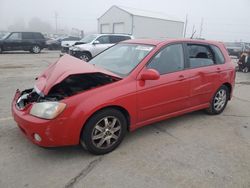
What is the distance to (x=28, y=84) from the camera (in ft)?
25.6

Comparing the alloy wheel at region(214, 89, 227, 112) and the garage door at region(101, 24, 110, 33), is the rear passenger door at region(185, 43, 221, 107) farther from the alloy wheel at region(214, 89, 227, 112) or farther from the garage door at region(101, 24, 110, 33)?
the garage door at region(101, 24, 110, 33)

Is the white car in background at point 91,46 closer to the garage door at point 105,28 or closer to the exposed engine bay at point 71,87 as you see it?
the exposed engine bay at point 71,87

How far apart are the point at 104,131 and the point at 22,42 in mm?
17473

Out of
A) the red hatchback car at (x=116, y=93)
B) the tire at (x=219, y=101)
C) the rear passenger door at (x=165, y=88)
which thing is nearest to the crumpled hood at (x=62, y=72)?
the red hatchback car at (x=116, y=93)

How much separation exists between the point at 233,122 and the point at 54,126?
3513 millimetres

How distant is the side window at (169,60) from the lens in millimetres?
3980

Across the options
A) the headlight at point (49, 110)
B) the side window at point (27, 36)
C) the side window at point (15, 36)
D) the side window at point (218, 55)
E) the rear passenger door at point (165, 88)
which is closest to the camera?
the headlight at point (49, 110)

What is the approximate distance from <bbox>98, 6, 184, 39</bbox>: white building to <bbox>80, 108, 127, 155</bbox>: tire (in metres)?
25.5

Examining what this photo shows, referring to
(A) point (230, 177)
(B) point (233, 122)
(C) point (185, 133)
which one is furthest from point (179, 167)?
(B) point (233, 122)

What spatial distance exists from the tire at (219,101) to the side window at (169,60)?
4.25 feet

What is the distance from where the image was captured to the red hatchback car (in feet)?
10.2

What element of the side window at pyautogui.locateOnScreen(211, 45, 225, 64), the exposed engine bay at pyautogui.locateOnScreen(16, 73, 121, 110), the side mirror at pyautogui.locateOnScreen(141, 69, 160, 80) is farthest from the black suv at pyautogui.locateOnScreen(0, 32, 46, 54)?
the side mirror at pyautogui.locateOnScreen(141, 69, 160, 80)

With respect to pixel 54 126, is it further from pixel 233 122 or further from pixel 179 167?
pixel 233 122

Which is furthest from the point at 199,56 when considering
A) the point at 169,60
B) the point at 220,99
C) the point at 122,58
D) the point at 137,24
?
the point at 137,24
